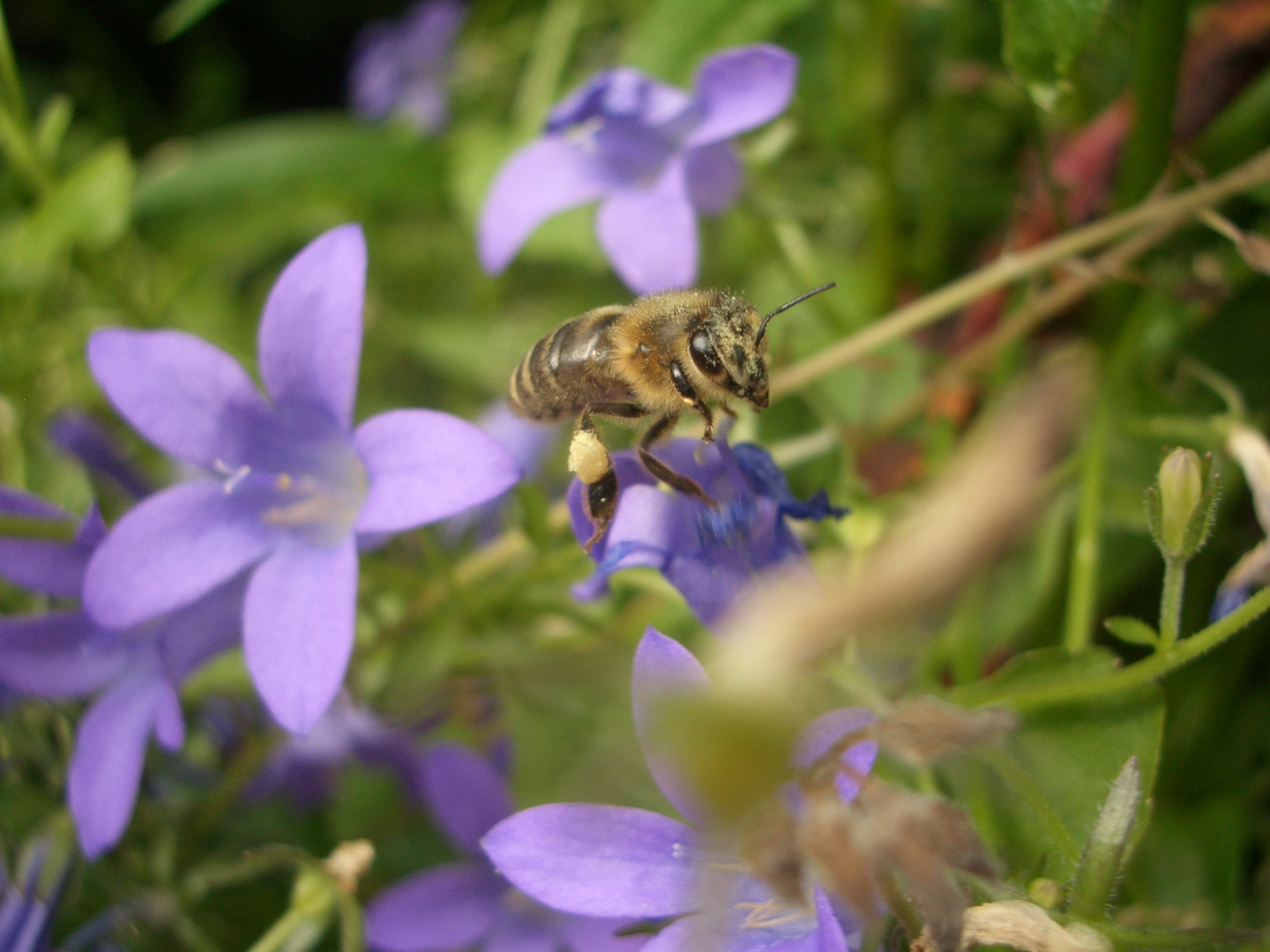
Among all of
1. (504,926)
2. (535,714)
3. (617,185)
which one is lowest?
(504,926)

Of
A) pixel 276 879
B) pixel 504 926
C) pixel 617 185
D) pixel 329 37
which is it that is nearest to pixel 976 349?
pixel 617 185

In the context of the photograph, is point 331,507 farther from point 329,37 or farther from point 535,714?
point 329,37

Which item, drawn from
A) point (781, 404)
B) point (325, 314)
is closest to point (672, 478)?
point (325, 314)

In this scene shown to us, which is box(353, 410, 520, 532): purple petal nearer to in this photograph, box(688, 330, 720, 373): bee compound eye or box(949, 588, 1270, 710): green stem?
box(688, 330, 720, 373): bee compound eye

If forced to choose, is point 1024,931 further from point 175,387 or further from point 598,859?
point 175,387

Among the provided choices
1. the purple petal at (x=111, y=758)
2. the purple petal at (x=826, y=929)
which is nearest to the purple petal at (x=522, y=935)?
the purple petal at (x=111, y=758)

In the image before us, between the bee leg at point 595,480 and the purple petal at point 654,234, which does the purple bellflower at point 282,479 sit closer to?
the bee leg at point 595,480
